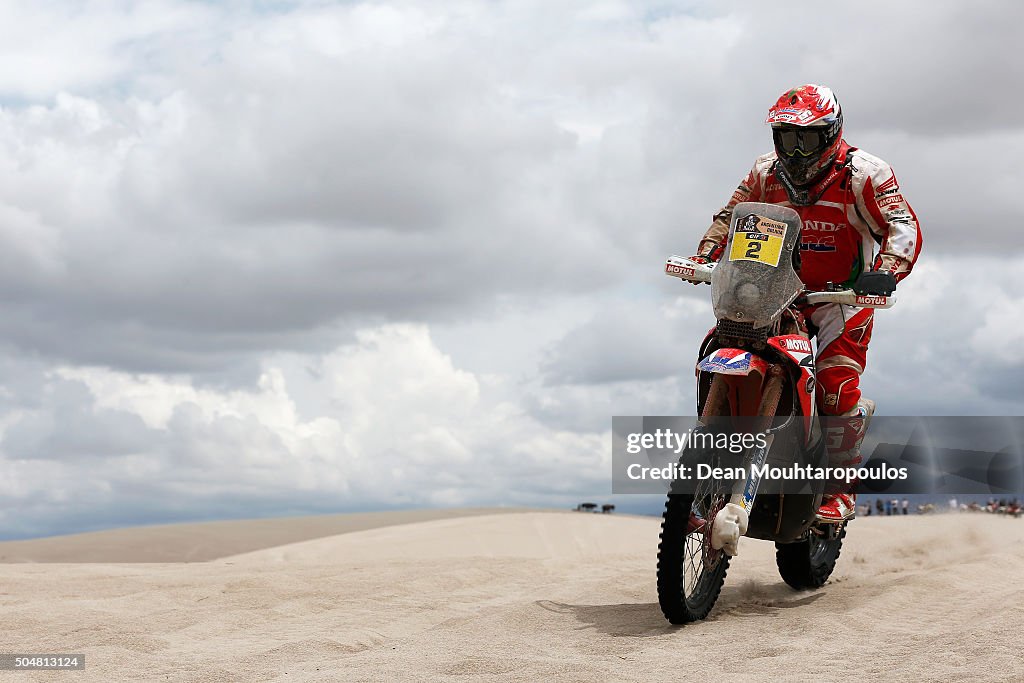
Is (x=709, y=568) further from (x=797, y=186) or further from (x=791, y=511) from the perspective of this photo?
(x=797, y=186)

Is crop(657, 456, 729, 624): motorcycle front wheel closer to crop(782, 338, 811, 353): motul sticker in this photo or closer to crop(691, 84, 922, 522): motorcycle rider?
crop(782, 338, 811, 353): motul sticker

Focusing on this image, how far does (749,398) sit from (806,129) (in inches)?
80.2

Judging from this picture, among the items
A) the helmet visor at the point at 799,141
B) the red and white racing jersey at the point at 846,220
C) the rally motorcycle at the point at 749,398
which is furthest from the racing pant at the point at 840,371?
the helmet visor at the point at 799,141

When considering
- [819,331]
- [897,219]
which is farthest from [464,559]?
[897,219]

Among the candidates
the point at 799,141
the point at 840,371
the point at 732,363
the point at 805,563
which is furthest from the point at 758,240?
the point at 805,563

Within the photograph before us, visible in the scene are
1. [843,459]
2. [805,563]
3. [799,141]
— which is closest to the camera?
[799,141]

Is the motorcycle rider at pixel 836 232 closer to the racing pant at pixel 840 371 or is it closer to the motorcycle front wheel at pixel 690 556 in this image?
the racing pant at pixel 840 371

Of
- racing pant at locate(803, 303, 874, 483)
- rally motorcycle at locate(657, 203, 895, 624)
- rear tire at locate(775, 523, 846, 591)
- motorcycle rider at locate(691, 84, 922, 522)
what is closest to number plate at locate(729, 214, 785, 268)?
rally motorcycle at locate(657, 203, 895, 624)

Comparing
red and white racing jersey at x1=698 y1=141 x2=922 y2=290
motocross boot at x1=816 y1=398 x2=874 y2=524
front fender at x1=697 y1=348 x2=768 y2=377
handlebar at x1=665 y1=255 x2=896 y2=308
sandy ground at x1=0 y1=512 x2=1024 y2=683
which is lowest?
sandy ground at x1=0 y1=512 x2=1024 y2=683

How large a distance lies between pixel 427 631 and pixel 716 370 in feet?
9.04

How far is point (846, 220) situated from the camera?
Answer: 8477 mm

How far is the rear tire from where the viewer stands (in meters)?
9.23

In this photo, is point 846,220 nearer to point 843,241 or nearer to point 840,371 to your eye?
point 843,241

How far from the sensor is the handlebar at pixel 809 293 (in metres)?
7.47
